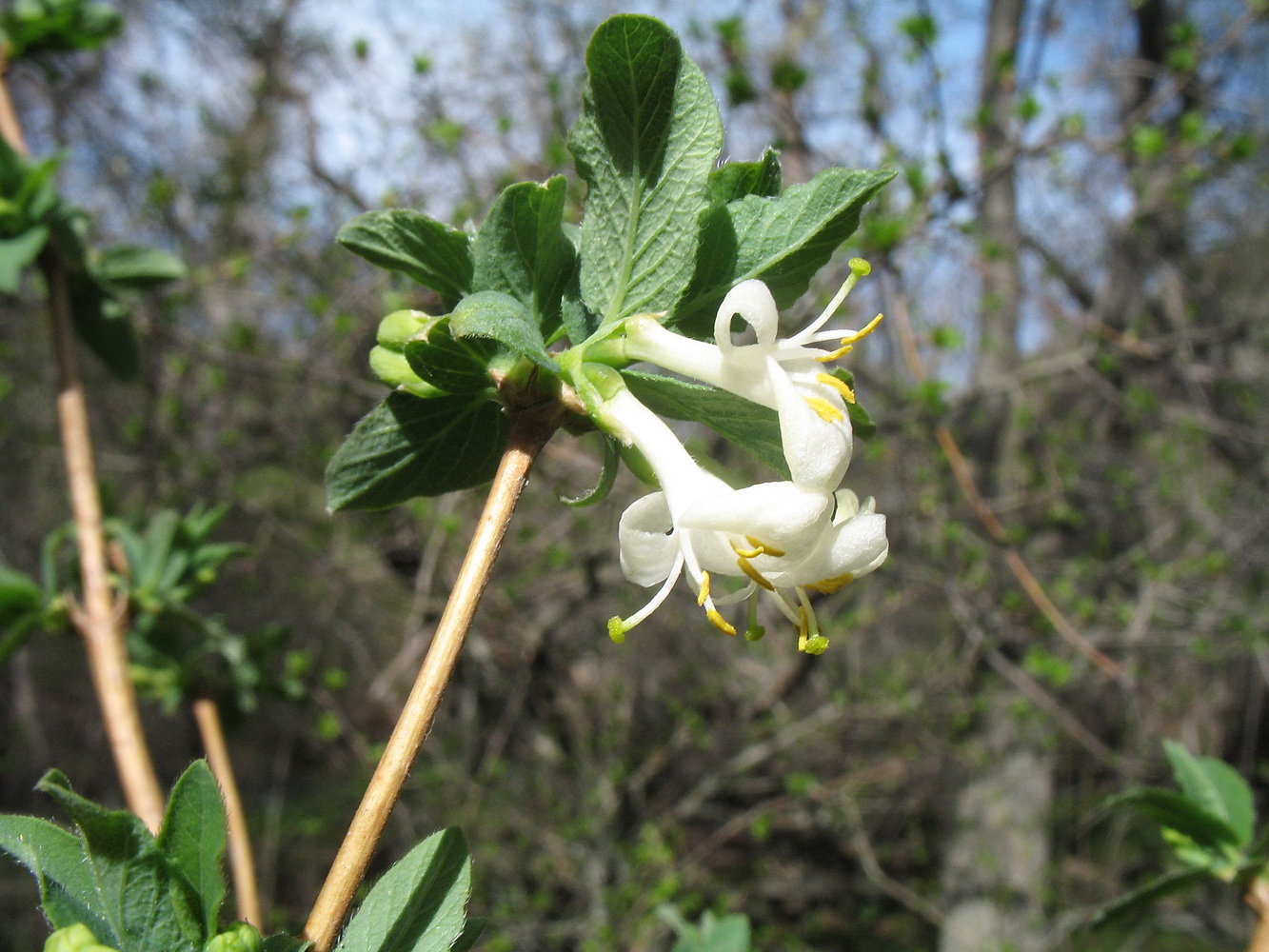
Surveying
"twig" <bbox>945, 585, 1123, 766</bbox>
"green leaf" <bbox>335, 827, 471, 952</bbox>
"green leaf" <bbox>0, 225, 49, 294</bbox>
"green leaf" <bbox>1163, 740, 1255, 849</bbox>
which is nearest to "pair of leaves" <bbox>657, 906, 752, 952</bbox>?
"green leaf" <bbox>1163, 740, 1255, 849</bbox>

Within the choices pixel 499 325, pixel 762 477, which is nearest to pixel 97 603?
pixel 499 325

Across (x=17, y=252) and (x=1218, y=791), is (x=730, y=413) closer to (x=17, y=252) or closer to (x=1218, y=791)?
(x=1218, y=791)

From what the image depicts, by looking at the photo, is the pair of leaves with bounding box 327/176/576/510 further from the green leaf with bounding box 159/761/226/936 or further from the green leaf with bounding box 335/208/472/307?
the green leaf with bounding box 159/761/226/936

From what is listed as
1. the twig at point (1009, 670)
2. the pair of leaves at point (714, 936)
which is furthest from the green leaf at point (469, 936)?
the twig at point (1009, 670)

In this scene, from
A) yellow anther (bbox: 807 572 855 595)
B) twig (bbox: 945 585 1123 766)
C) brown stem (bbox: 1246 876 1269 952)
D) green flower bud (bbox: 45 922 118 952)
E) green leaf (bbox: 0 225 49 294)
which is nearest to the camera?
green flower bud (bbox: 45 922 118 952)

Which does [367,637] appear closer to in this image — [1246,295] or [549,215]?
[549,215]

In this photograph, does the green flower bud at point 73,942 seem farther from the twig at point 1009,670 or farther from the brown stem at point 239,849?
the twig at point 1009,670

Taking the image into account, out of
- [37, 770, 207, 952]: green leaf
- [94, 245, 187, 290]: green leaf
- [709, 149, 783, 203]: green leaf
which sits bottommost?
[37, 770, 207, 952]: green leaf
